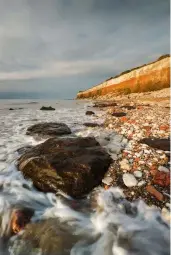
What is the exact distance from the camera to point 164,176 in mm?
3822

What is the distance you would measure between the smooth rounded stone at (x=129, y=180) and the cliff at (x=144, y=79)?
3031cm

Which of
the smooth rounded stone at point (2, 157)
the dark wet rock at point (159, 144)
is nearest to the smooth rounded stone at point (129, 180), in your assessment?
the dark wet rock at point (159, 144)

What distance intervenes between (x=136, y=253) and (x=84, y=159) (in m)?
2.05

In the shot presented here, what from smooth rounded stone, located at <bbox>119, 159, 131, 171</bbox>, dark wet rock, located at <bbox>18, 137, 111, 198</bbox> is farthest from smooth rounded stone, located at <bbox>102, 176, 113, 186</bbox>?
smooth rounded stone, located at <bbox>119, 159, 131, 171</bbox>

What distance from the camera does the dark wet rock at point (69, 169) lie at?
3.75 m

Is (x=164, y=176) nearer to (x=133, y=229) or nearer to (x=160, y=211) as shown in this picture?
(x=160, y=211)

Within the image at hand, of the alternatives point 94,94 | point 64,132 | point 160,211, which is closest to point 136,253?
point 160,211

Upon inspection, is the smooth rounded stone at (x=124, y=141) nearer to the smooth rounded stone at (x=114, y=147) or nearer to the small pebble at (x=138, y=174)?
the smooth rounded stone at (x=114, y=147)

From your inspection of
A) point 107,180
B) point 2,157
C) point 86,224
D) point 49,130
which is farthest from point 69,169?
point 49,130

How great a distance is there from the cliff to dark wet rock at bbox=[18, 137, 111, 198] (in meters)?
30.2

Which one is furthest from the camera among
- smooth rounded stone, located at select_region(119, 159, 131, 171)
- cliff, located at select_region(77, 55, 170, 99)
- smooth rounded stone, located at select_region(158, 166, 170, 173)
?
cliff, located at select_region(77, 55, 170, 99)

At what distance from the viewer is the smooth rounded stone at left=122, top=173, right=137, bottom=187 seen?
3.82 meters

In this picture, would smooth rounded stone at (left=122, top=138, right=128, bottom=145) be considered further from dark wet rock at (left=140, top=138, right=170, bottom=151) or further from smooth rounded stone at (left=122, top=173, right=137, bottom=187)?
smooth rounded stone at (left=122, top=173, right=137, bottom=187)

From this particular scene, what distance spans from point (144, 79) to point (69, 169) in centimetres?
3534
